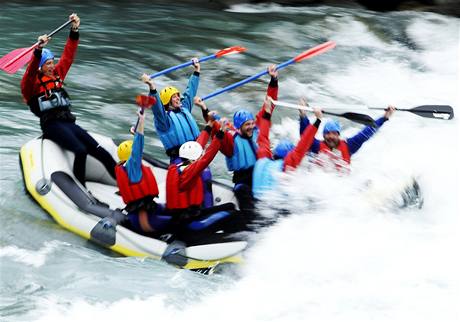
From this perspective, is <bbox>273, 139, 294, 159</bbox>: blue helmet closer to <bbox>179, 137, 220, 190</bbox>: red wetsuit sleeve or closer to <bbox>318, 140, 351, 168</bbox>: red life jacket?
<bbox>318, 140, 351, 168</bbox>: red life jacket

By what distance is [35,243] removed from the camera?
5.59 metres

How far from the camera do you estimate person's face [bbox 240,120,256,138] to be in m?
5.93

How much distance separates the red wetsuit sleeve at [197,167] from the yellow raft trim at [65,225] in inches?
20.6

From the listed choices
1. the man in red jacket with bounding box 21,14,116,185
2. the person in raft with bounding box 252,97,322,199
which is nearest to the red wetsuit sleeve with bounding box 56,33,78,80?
the man in red jacket with bounding box 21,14,116,185

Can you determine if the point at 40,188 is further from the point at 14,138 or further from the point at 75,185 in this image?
the point at 14,138

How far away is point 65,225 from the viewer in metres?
5.68

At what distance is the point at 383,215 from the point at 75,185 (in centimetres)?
224

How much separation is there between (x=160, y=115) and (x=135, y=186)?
2.77 ft

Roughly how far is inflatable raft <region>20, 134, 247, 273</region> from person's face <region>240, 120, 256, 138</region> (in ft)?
1.48

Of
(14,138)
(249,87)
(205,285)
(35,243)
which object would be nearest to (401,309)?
(205,285)

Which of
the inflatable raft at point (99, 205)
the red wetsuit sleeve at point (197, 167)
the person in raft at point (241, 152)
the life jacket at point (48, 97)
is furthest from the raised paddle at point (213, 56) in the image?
the red wetsuit sleeve at point (197, 167)

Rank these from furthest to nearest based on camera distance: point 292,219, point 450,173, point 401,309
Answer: point 450,173 < point 292,219 < point 401,309

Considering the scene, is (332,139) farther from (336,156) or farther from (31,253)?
(31,253)

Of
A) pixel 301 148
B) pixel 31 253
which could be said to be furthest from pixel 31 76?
pixel 301 148
